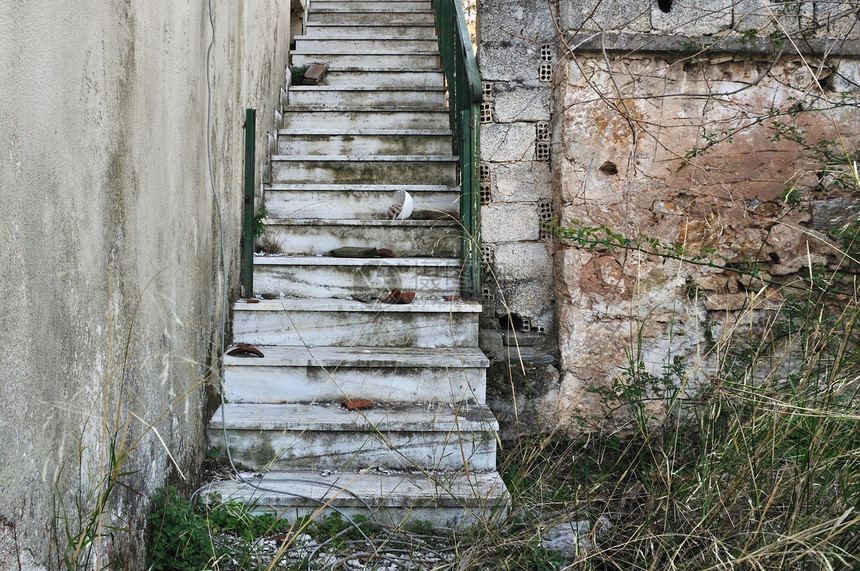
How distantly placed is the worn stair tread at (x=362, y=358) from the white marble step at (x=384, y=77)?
99.6 inches

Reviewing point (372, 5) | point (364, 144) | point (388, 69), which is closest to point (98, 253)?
point (364, 144)

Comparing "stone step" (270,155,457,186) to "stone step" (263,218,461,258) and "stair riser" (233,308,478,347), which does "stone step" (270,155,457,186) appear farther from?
"stair riser" (233,308,478,347)

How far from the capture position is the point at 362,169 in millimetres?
4016

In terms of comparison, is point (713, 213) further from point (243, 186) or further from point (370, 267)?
point (243, 186)

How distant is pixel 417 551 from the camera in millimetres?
2221

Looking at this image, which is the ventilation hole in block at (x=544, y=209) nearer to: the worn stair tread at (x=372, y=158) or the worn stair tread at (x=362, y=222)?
the worn stair tread at (x=362, y=222)

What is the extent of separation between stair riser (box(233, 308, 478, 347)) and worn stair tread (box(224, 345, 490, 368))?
11 centimetres

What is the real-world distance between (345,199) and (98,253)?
7.10 feet

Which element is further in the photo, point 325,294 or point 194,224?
point 325,294

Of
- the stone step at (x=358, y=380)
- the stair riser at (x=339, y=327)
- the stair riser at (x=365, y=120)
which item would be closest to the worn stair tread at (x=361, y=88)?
the stair riser at (x=365, y=120)

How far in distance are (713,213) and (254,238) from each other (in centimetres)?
223

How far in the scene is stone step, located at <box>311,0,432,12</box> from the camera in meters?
6.03

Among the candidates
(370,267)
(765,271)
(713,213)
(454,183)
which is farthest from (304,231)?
(765,271)

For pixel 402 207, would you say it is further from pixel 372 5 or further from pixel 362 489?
pixel 372 5
